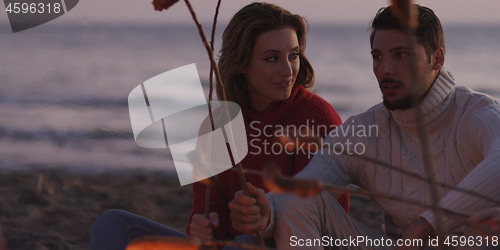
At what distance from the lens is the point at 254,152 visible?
261cm

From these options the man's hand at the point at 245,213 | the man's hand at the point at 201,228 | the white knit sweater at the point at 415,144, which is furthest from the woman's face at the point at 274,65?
the man's hand at the point at 245,213

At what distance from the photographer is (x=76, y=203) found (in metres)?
4.38

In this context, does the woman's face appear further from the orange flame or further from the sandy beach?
the orange flame

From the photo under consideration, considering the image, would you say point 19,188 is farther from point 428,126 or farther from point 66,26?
point 66,26

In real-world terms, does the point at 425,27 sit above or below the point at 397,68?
above

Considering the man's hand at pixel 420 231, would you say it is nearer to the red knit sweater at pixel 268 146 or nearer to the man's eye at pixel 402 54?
the man's eye at pixel 402 54

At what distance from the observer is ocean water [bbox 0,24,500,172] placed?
6.14 metres

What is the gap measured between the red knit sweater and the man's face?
516 millimetres

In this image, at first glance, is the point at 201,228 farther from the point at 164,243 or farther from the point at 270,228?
the point at 164,243

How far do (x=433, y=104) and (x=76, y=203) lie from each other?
3.29 m

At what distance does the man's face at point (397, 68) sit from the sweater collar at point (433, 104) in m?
0.03

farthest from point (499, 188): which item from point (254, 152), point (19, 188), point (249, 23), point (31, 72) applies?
point (31, 72)

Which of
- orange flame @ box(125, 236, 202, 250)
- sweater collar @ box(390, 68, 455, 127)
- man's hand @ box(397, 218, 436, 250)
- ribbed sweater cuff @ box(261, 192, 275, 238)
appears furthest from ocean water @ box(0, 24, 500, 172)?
orange flame @ box(125, 236, 202, 250)

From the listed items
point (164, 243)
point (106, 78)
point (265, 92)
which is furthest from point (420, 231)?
point (106, 78)
